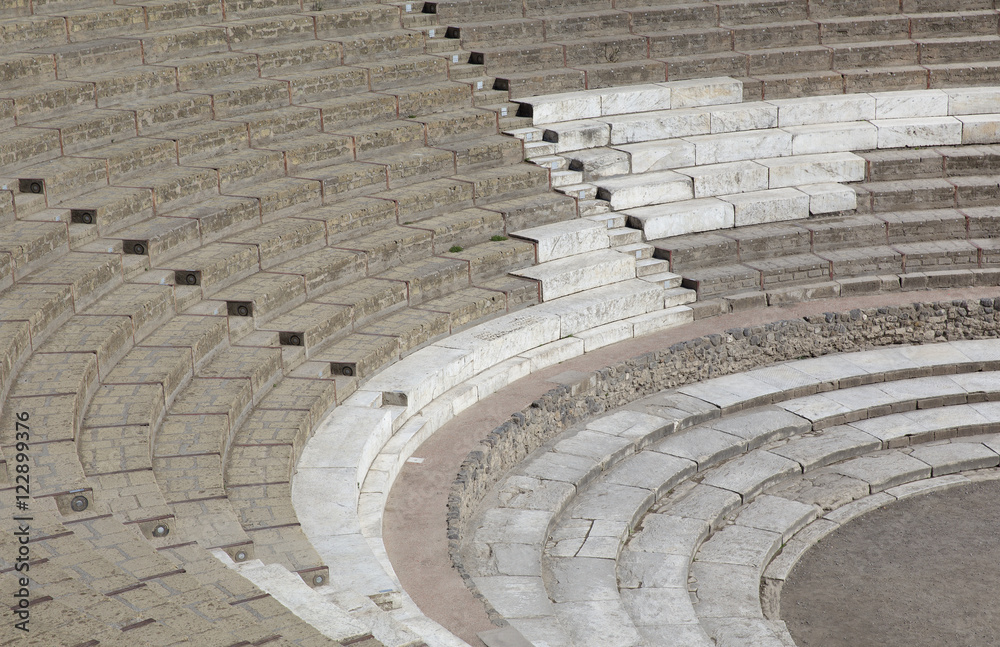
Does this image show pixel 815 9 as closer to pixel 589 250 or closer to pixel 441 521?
pixel 589 250

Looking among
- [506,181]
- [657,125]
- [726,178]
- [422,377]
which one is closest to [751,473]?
[422,377]

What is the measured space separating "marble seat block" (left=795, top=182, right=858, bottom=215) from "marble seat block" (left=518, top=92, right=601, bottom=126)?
7.75 feet

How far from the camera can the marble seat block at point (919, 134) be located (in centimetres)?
1255

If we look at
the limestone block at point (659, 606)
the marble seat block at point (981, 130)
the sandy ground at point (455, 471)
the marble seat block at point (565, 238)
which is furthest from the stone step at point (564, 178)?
the limestone block at point (659, 606)

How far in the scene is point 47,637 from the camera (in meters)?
3.82

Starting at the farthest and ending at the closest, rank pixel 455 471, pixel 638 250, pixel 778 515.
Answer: pixel 638 250 < pixel 778 515 < pixel 455 471

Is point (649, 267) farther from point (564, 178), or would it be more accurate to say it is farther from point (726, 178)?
point (726, 178)

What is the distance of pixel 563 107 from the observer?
12.0m

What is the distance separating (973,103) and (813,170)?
236 cm

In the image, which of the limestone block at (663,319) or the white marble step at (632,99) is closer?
the limestone block at (663,319)

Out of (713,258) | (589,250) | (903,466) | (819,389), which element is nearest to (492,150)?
(589,250)

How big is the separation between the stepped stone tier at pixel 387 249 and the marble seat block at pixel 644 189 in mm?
37

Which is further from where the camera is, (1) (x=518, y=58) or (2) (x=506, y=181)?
(1) (x=518, y=58)

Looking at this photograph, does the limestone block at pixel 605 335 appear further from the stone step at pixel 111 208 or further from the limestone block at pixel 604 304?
the stone step at pixel 111 208
